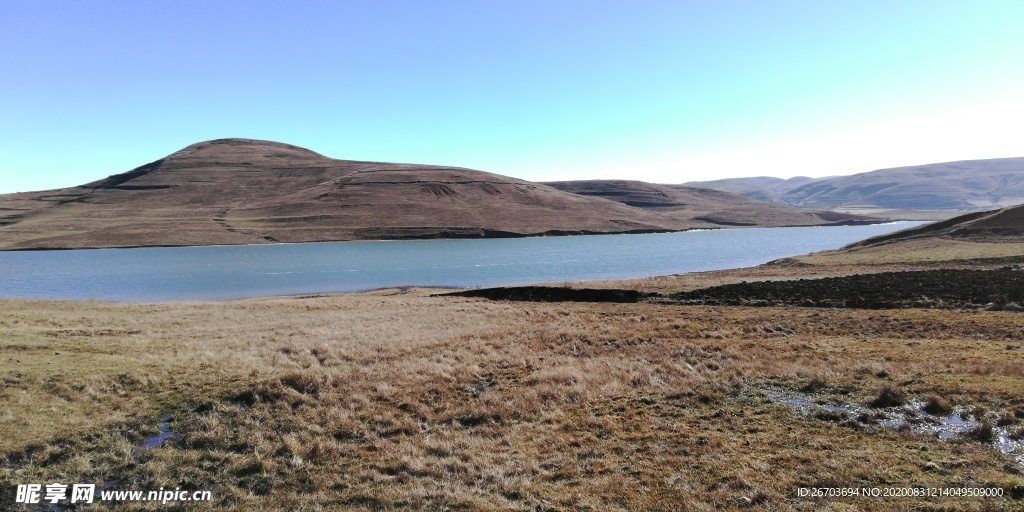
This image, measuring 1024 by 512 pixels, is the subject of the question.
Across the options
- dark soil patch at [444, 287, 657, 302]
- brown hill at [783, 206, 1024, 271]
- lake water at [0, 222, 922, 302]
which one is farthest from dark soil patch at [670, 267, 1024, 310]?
lake water at [0, 222, 922, 302]

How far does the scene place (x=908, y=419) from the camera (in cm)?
1070

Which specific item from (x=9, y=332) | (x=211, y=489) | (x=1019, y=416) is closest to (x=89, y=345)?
(x=9, y=332)

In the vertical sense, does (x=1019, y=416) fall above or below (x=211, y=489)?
above

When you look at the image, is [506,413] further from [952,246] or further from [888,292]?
[952,246]

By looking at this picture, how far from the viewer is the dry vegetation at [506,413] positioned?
8.34m

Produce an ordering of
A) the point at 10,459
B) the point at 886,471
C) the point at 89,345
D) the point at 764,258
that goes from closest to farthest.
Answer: the point at 886,471
the point at 10,459
the point at 89,345
the point at 764,258

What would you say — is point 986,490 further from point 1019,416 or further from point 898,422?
point 1019,416

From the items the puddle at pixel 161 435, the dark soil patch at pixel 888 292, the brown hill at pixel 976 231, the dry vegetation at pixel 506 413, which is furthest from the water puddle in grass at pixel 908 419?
the brown hill at pixel 976 231

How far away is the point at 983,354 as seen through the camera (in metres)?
15.5

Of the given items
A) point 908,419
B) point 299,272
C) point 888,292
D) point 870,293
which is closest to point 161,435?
point 908,419

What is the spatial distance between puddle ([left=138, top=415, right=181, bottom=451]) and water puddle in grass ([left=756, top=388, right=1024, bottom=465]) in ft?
47.8

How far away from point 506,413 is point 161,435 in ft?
25.8

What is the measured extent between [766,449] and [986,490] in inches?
122

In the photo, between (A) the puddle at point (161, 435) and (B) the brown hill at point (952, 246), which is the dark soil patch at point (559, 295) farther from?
(A) the puddle at point (161, 435)
